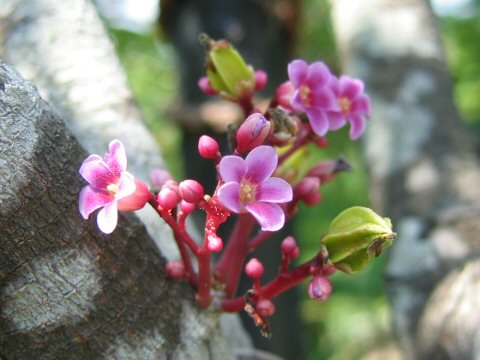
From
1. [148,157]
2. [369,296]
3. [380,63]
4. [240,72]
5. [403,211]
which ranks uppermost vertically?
[240,72]

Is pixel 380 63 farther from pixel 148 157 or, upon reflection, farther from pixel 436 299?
pixel 148 157

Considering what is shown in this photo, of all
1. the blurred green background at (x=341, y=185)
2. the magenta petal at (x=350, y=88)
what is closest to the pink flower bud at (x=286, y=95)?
the magenta petal at (x=350, y=88)

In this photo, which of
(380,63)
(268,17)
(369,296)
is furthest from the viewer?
(369,296)

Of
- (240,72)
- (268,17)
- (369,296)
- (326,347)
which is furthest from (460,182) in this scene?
(326,347)

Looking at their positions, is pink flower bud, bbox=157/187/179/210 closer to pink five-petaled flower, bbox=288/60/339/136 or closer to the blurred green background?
pink five-petaled flower, bbox=288/60/339/136

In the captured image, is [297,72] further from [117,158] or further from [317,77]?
[117,158]
